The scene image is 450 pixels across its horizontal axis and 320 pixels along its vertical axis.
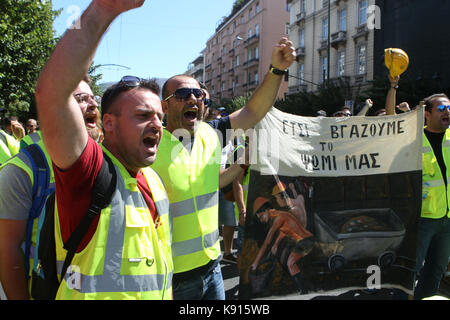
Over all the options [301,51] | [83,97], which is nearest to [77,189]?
[83,97]

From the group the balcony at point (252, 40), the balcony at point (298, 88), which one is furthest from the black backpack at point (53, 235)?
the balcony at point (252, 40)

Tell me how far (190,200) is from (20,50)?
16.1 metres

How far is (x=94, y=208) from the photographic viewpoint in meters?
1.38

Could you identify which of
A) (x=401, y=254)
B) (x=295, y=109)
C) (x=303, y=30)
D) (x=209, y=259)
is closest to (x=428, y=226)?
(x=401, y=254)

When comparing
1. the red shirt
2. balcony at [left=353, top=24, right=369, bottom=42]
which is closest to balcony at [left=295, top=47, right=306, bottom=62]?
balcony at [left=353, top=24, right=369, bottom=42]

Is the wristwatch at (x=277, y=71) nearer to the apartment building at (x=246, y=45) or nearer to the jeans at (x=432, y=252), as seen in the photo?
the jeans at (x=432, y=252)

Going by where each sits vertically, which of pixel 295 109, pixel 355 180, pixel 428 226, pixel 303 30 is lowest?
pixel 428 226

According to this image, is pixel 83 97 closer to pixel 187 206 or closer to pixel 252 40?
pixel 187 206

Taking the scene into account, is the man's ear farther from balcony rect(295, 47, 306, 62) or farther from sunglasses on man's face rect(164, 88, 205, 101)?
balcony rect(295, 47, 306, 62)

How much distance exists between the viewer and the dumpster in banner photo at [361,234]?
3596 mm

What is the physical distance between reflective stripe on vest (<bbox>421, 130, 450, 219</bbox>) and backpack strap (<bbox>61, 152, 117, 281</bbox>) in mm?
3339
